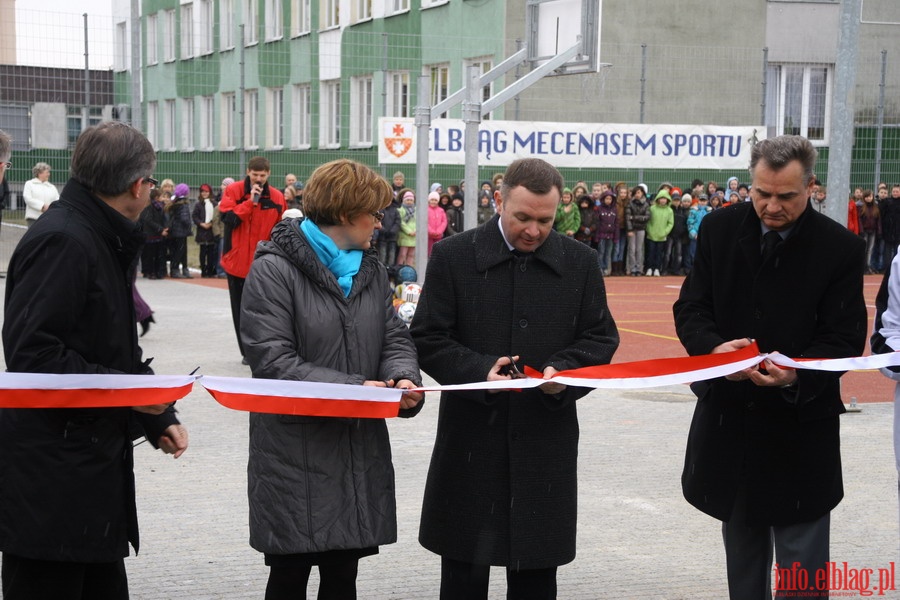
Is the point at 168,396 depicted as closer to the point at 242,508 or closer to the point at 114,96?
the point at 242,508

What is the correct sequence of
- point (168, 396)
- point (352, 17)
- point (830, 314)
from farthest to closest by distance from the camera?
1. point (352, 17)
2. point (830, 314)
3. point (168, 396)

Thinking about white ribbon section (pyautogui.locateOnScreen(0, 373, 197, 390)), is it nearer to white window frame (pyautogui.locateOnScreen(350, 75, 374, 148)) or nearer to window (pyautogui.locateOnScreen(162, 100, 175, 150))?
white window frame (pyautogui.locateOnScreen(350, 75, 374, 148))

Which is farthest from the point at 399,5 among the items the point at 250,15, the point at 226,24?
the point at 226,24

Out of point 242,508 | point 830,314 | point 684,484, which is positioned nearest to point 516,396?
point 684,484

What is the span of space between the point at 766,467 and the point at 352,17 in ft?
95.3

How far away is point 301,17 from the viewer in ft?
113

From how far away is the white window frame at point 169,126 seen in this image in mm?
29161

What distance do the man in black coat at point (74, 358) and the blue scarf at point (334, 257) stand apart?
0.59 m

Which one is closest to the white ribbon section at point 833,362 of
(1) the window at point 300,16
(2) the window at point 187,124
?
(2) the window at point 187,124

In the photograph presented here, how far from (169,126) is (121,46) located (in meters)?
10.0

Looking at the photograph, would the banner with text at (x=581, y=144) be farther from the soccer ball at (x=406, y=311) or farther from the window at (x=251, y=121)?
the window at (x=251, y=121)

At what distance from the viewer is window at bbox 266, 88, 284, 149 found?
92.5ft

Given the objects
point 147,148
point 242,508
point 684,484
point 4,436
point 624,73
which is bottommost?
point 242,508

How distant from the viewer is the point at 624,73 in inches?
1040
